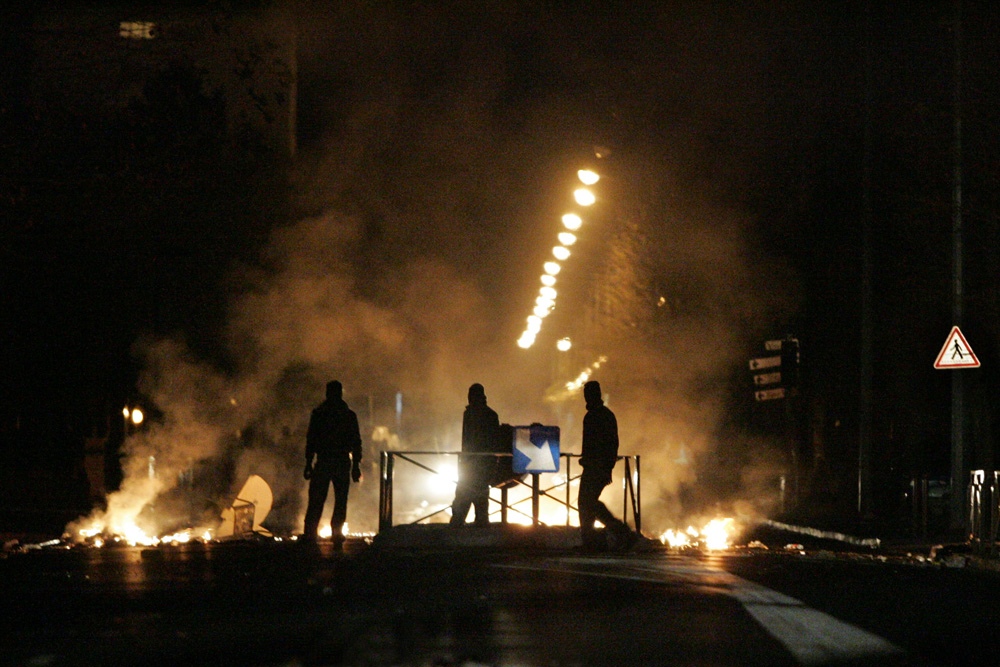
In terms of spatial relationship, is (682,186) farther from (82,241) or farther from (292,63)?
(82,241)

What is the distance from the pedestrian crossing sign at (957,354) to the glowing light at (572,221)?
8.14 meters

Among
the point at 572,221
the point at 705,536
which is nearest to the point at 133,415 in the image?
the point at 572,221

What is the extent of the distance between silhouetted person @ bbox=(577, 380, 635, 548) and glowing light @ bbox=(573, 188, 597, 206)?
8.85 meters

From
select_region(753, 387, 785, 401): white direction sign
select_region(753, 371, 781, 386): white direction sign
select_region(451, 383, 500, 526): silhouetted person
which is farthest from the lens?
select_region(753, 387, 785, 401): white direction sign

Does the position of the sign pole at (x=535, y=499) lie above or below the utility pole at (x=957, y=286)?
below

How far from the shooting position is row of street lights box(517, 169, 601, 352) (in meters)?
21.1

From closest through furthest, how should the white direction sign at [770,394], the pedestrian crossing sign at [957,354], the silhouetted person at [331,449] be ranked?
the silhouetted person at [331,449], the pedestrian crossing sign at [957,354], the white direction sign at [770,394]

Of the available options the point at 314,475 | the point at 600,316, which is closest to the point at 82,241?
the point at 314,475

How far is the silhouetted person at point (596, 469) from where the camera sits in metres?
12.2

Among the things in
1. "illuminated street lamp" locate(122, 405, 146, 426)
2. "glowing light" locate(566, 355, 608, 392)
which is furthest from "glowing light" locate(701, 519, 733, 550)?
"glowing light" locate(566, 355, 608, 392)

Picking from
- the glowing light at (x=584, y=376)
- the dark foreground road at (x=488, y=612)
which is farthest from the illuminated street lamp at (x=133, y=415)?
the glowing light at (x=584, y=376)

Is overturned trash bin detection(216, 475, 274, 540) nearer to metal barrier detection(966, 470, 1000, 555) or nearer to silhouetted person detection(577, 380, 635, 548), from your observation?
silhouetted person detection(577, 380, 635, 548)

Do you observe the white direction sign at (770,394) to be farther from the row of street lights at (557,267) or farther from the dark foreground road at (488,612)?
the dark foreground road at (488,612)

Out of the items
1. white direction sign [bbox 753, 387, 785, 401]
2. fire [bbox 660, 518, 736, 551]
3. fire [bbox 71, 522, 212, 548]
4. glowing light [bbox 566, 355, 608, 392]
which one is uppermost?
glowing light [bbox 566, 355, 608, 392]
